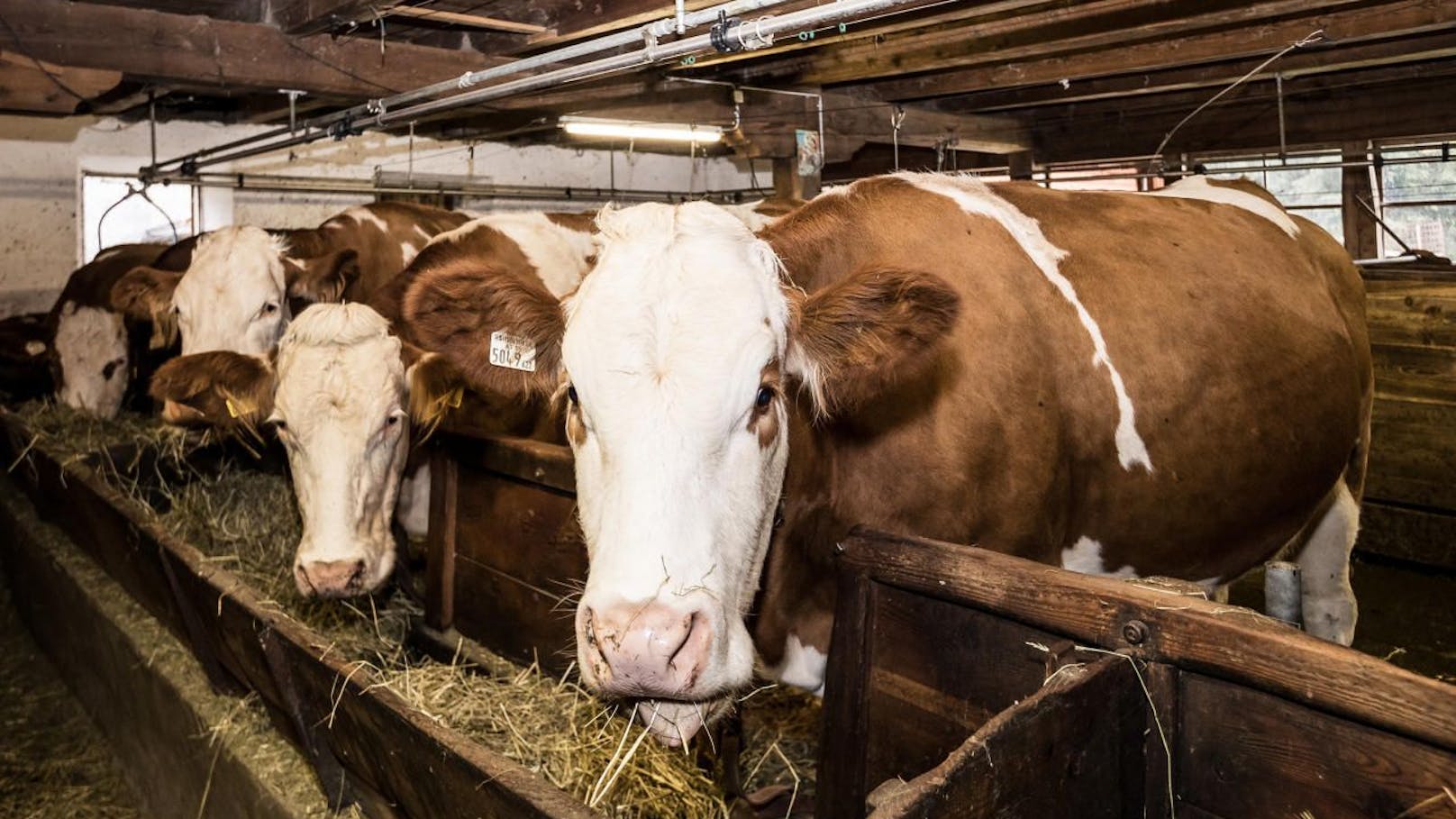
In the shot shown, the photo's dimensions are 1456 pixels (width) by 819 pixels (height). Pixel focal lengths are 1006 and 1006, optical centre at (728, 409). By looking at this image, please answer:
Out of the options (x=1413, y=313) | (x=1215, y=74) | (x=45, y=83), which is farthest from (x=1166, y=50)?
(x=45, y=83)

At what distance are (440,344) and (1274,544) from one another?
2817mm

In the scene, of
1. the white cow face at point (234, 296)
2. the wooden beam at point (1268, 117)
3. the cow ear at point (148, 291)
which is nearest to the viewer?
the white cow face at point (234, 296)

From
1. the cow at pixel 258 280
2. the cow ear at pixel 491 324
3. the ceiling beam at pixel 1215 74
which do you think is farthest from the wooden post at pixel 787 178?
the cow ear at pixel 491 324

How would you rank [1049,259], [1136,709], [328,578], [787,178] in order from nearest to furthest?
[1136,709]
[1049,259]
[328,578]
[787,178]

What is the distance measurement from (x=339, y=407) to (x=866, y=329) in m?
2.18

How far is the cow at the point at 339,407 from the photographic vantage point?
3436 millimetres

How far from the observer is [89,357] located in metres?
7.41

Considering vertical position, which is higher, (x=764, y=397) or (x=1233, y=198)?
(x=1233, y=198)

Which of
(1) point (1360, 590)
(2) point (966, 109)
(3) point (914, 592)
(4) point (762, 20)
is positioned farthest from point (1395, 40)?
(3) point (914, 592)

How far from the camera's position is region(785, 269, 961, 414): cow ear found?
202cm

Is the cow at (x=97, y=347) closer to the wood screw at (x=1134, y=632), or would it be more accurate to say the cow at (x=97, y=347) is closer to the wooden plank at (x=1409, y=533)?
the wood screw at (x=1134, y=632)

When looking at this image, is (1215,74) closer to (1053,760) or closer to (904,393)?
(904,393)

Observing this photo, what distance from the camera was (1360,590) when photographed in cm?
580

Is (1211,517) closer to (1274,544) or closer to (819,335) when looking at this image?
(1274,544)
